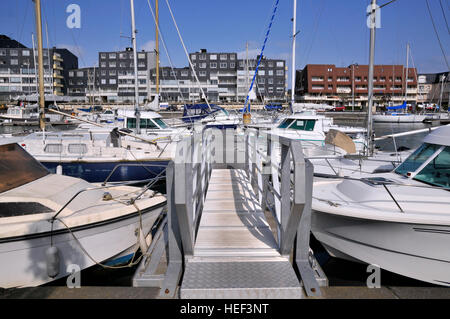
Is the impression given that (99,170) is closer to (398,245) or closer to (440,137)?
(398,245)

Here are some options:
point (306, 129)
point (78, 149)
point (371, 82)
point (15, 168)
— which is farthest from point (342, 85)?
point (15, 168)

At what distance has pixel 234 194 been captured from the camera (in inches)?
260

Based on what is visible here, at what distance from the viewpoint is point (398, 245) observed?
5512 millimetres

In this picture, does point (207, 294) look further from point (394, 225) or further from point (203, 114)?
point (203, 114)

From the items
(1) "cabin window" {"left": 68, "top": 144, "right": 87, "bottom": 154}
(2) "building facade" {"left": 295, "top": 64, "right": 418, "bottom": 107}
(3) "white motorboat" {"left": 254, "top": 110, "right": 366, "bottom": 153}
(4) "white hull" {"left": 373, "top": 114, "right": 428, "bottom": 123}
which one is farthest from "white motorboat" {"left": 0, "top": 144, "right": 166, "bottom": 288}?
(2) "building facade" {"left": 295, "top": 64, "right": 418, "bottom": 107}

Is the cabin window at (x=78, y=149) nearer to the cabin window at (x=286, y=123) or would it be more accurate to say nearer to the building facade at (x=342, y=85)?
the cabin window at (x=286, y=123)

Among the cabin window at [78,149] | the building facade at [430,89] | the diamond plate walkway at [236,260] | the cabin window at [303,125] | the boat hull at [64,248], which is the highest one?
the building facade at [430,89]

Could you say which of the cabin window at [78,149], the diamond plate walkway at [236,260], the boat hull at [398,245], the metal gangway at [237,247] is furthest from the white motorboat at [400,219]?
the cabin window at [78,149]

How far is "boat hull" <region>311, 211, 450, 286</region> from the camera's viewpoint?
17.3 feet

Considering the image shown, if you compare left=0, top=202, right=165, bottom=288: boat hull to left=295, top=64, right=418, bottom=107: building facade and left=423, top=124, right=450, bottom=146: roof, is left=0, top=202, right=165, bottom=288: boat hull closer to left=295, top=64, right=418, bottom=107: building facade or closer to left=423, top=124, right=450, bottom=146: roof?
left=423, top=124, right=450, bottom=146: roof

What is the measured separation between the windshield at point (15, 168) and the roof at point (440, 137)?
781 cm

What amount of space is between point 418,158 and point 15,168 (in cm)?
792

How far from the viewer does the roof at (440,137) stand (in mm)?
6582

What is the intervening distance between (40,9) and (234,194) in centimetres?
1375
